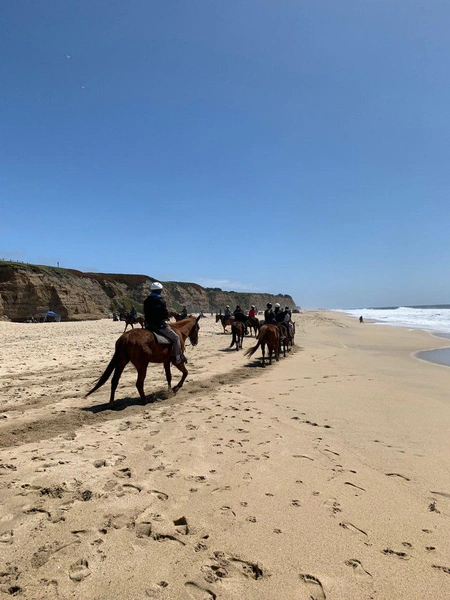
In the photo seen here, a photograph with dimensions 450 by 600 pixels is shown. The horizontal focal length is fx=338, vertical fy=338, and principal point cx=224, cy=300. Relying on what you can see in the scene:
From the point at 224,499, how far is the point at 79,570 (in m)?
1.38

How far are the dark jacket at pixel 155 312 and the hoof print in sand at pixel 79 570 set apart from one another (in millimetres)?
5363

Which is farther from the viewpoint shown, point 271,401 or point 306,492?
point 271,401

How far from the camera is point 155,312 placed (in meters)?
7.58

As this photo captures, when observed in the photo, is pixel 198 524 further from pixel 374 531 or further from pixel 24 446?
pixel 24 446

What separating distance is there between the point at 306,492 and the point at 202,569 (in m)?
1.48

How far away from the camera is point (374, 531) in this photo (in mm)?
2893

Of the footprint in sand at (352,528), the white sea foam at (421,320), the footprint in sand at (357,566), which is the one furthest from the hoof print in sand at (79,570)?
the white sea foam at (421,320)

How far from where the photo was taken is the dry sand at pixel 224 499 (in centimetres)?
234

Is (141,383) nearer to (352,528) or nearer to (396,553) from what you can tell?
(352,528)

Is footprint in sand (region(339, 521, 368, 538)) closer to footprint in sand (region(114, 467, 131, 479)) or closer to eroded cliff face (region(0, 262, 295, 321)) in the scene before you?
footprint in sand (region(114, 467, 131, 479))

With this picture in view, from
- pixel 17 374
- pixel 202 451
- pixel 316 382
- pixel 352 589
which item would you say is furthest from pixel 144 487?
pixel 17 374

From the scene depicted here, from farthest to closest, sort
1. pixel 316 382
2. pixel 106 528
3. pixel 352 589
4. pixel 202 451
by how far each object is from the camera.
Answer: pixel 316 382 → pixel 202 451 → pixel 106 528 → pixel 352 589

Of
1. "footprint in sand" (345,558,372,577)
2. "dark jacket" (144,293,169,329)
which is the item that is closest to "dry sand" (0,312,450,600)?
"footprint in sand" (345,558,372,577)

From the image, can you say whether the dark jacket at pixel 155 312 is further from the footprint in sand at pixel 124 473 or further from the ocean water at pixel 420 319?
the ocean water at pixel 420 319
